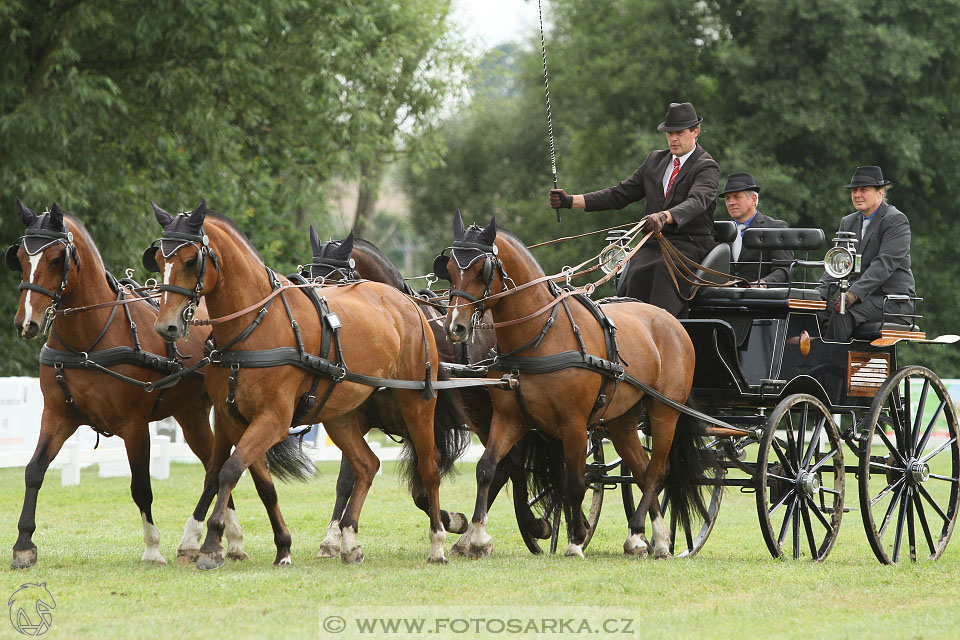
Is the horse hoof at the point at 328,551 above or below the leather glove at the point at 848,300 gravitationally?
below

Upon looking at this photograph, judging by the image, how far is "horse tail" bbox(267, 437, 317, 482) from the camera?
27.5ft

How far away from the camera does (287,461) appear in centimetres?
844

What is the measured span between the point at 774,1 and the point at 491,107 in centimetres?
1393

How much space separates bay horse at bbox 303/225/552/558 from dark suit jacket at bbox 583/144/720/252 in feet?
4.74

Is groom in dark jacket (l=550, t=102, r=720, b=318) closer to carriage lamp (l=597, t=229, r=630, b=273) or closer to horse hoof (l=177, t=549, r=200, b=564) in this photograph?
carriage lamp (l=597, t=229, r=630, b=273)

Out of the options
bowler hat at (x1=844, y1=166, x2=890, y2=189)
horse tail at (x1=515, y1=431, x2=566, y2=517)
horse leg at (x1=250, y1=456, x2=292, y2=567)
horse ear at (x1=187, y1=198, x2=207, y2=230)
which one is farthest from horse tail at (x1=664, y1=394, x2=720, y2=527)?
horse ear at (x1=187, y1=198, x2=207, y2=230)

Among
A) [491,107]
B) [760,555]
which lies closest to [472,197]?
[491,107]

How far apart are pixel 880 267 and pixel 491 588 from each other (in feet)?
13.2

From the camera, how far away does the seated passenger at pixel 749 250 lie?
9.32 m

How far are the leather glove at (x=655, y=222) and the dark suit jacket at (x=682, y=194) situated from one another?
0.39ft

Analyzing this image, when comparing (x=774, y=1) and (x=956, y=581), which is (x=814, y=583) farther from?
(x=774, y=1)

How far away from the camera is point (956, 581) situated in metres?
7.14

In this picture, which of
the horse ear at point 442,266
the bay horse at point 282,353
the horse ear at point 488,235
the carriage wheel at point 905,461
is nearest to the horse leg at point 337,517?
the bay horse at point 282,353

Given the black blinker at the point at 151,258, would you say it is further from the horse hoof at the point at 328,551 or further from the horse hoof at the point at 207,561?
the horse hoof at the point at 328,551
